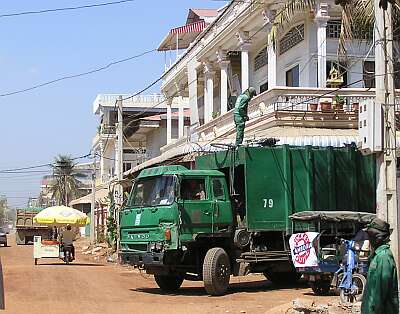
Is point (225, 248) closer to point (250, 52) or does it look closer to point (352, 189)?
point (352, 189)

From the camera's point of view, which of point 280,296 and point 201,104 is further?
point 201,104

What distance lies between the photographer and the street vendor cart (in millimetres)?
28750

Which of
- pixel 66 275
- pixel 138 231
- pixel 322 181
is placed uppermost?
pixel 322 181

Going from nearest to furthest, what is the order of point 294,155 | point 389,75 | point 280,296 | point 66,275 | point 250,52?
point 389,75
point 280,296
point 294,155
point 66,275
point 250,52

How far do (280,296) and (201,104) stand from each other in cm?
2256

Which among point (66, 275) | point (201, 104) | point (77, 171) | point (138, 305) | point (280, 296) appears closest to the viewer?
point (138, 305)

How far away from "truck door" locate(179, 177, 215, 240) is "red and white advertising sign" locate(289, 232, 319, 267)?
6.44 ft

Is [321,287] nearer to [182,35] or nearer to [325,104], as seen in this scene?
[325,104]

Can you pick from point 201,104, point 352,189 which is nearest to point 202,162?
point 352,189

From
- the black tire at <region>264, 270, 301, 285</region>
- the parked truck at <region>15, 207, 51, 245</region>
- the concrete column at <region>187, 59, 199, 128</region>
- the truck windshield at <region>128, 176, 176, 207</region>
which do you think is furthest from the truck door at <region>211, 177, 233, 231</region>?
the parked truck at <region>15, 207, 51, 245</region>

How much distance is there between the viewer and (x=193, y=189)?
1625 centimetres

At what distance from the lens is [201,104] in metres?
37.5

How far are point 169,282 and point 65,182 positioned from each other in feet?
→ 260

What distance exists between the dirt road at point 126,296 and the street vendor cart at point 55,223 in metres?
7.01
